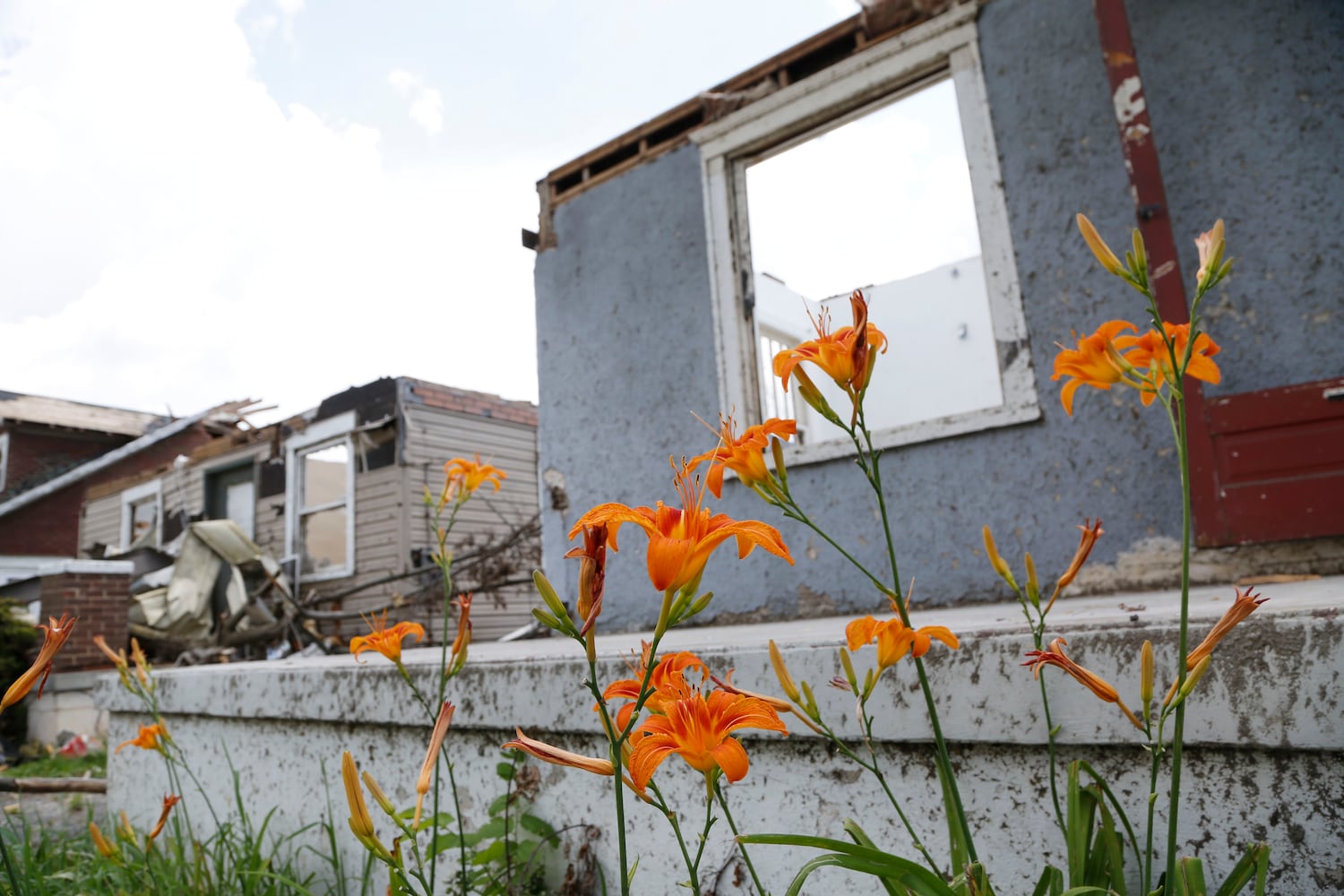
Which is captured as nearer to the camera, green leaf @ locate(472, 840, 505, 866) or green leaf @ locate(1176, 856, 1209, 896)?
green leaf @ locate(1176, 856, 1209, 896)

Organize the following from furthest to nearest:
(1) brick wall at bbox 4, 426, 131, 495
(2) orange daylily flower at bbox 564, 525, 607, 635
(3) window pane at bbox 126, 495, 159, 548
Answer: (1) brick wall at bbox 4, 426, 131, 495 < (3) window pane at bbox 126, 495, 159, 548 < (2) orange daylily flower at bbox 564, 525, 607, 635

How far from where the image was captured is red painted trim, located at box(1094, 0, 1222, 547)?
2900 mm

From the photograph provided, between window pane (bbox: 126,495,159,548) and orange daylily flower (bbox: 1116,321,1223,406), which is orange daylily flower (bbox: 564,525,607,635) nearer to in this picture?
orange daylily flower (bbox: 1116,321,1223,406)

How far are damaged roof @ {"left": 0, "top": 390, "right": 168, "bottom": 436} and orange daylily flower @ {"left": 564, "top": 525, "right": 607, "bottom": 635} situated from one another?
77.3 feet

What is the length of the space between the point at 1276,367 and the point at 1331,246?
0.49m

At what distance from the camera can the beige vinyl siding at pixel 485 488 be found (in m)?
10.4

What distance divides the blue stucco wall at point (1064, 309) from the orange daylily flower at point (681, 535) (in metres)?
2.99

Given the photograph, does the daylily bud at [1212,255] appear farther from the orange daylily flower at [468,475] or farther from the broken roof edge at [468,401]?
the broken roof edge at [468,401]

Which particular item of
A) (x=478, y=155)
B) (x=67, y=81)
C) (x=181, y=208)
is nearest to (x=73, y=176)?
(x=181, y=208)

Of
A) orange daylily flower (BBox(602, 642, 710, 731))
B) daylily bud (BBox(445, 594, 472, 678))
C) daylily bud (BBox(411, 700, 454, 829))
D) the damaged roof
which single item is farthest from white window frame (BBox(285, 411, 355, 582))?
the damaged roof

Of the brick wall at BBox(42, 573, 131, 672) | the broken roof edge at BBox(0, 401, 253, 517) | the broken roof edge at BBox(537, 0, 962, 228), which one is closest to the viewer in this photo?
the broken roof edge at BBox(537, 0, 962, 228)

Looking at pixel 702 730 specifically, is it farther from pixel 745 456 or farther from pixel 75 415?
pixel 75 415

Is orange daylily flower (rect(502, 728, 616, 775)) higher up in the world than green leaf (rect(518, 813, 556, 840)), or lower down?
higher up

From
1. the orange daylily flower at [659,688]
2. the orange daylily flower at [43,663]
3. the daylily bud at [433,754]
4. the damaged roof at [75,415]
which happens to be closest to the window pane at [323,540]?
the damaged roof at [75,415]
